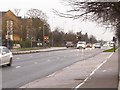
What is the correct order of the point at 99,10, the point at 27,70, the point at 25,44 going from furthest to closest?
the point at 25,44 < the point at 27,70 < the point at 99,10

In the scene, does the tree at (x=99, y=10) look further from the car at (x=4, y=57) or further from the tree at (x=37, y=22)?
the tree at (x=37, y=22)

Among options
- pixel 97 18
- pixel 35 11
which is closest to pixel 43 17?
pixel 35 11

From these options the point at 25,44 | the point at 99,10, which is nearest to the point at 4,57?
the point at 99,10

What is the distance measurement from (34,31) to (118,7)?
322 ft

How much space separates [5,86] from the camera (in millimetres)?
15758

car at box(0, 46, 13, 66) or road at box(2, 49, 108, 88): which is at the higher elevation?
car at box(0, 46, 13, 66)

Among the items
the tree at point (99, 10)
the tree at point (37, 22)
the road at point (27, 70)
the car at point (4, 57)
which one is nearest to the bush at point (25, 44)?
the tree at point (37, 22)

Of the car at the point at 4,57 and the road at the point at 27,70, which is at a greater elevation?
the car at the point at 4,57

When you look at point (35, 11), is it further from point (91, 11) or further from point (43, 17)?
point (91, 11)

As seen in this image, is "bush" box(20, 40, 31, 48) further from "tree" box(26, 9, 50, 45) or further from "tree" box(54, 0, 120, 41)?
"tree" box(54, 0, 120, 41)

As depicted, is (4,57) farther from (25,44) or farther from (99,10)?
(25,44)

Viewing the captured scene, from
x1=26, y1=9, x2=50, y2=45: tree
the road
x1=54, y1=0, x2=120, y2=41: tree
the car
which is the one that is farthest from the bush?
x1=54, y1=0, x2=120, y2=41: tree

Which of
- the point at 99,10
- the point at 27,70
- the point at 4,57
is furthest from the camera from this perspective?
the point at 4,57

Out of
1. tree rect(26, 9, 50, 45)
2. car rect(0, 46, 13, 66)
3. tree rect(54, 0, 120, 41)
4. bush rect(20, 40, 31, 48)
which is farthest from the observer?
tree rect(26, 9, 50, 45)
